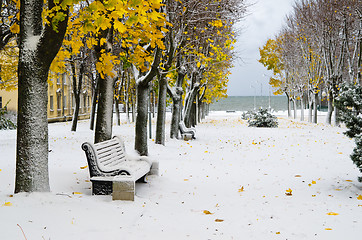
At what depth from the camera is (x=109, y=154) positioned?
22.2 feet

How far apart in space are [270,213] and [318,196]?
152 centimetres

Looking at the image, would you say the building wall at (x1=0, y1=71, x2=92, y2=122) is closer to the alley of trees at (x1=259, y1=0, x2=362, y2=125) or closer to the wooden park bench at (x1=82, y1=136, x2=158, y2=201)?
the alley of trees at (x1=259, y1=0, x2=362, y2=125)

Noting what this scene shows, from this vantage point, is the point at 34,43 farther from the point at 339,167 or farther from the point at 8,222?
the point at 339,167

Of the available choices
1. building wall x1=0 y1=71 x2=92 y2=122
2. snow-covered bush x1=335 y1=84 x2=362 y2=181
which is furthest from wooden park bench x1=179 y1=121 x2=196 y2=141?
building wall x1=0 y1=71 x2=92 y2=122

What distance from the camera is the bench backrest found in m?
6.09

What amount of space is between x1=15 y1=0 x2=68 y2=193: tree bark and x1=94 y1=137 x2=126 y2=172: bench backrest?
115 cm

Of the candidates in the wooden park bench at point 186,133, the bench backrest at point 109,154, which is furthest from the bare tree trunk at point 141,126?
the wooden park bench at point 186,133

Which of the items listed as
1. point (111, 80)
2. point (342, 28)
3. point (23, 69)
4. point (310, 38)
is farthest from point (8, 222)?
point (310, 38)

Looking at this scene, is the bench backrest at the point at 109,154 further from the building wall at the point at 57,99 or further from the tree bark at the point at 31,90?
the building wall at the point at 57,99

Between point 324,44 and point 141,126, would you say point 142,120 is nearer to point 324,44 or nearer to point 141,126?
point 141,126

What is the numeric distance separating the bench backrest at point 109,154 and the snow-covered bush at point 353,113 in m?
4.26

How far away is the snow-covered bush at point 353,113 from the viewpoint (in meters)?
6.40

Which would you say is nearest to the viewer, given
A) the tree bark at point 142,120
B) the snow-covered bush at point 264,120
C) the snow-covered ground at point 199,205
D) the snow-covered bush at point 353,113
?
the snow-covered ground at point 199,205

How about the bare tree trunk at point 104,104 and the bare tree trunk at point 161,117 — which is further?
the bare tree trunk at point 161,117
